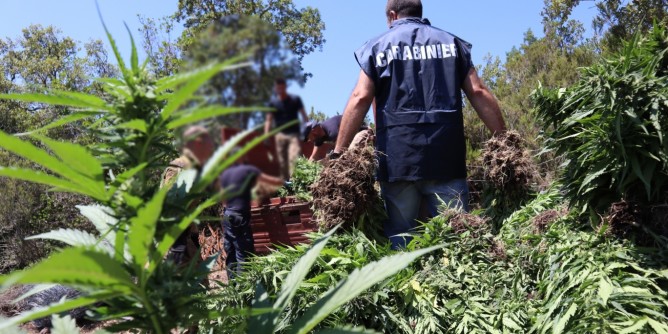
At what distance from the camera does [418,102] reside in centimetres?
330

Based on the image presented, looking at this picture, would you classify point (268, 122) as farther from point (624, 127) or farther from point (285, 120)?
point (624, 127)

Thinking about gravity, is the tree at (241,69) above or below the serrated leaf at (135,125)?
above

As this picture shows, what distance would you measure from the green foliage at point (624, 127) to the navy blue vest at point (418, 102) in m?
0.92

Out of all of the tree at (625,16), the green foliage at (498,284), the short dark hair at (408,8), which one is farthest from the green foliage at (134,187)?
the tree at (625,16)

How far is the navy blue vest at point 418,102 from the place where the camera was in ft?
10.7

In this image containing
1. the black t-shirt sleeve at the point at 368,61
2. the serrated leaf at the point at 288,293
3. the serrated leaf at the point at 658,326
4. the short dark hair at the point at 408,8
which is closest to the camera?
the serrated leaf at the point at 288,293

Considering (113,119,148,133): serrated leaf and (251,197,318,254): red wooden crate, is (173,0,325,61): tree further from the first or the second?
(113,119,148,133): serrated leaf

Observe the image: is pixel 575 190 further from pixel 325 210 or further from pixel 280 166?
pixel 280 166

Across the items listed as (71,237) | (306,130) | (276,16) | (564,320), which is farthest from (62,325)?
(276,16)

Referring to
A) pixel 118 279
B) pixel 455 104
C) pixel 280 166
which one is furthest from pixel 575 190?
pixel 118 279

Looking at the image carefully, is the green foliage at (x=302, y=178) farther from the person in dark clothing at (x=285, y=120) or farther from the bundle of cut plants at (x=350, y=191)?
the person in dark clothing at (x=285, y=120)

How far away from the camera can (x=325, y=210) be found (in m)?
2.97

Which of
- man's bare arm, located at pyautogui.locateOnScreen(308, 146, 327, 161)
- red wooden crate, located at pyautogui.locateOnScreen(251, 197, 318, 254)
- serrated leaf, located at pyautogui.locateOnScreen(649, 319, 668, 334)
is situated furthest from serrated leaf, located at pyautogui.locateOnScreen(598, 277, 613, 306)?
man's bare arm, located at pyautogui.locateOnScreen(308, 146, 327, 161)

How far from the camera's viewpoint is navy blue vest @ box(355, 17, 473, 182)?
3.25m
